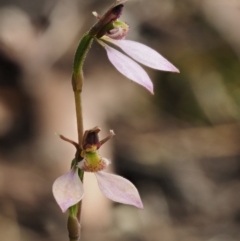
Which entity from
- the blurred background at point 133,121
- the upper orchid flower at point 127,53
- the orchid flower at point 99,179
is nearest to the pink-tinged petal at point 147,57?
the upper orchid flower at point 127,53

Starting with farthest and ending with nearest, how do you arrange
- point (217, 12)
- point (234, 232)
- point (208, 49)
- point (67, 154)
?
point (208, 49) → point (217, 12) → point (234, 232) → point (67, 154)

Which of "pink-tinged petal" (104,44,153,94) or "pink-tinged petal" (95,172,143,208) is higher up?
"pink-tinged petal" (104,44,153,94)

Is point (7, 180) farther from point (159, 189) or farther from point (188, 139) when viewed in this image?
point (188, 139)

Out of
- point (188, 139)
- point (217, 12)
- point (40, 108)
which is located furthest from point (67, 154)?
point (217, 12)

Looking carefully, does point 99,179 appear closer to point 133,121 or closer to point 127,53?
point 127,53

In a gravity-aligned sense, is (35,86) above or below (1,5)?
below

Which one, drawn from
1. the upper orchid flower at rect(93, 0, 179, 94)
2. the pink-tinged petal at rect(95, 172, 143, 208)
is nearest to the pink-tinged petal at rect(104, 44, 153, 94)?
the upper orchid flower at rect(93, 0, 179, 94)

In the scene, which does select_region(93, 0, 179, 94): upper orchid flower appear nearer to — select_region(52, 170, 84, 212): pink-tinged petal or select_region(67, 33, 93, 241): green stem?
select_region(67, 33, 93, 241): green stem

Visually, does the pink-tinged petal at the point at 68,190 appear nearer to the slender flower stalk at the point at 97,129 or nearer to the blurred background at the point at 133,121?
the slender flower stalk at the point at 97,129
